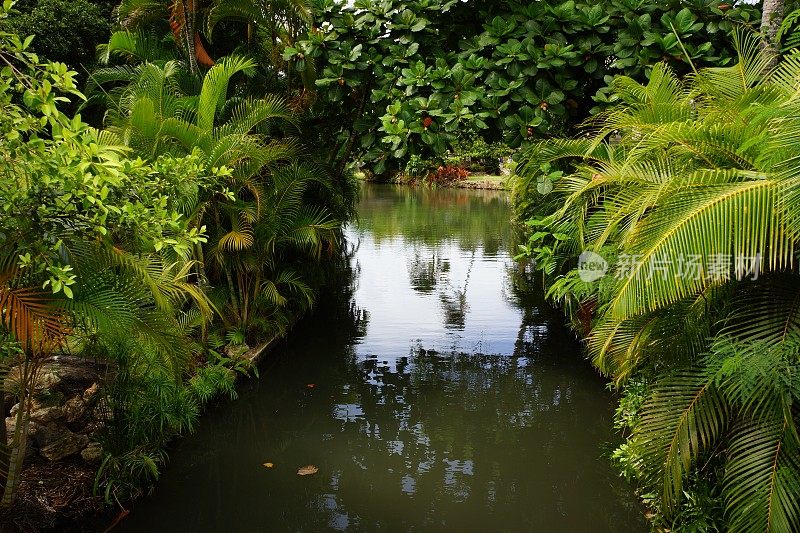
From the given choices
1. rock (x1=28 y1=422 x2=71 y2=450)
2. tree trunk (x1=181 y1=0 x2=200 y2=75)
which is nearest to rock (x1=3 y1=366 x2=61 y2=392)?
rock (x1=28 y1=422 x2=71 y2=450)

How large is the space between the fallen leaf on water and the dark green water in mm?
71

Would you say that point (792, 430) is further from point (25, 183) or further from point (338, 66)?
point (338, 66)

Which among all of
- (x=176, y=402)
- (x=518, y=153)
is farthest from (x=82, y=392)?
(x=518, y=153)

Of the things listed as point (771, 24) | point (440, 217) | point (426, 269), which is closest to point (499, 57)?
point (771, 24)

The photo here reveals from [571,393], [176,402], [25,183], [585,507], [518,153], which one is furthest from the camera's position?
[571,393]

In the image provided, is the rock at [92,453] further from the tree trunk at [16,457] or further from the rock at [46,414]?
the tree trunk at [16,457]

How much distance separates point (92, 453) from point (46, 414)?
16.8 inches

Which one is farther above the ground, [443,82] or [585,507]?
[443,82]

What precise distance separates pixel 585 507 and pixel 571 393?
96.4 inches

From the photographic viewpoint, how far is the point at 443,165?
598 centimetres

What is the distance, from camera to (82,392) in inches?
192

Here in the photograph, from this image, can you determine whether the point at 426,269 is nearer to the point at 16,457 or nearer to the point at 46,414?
the point at 46,414

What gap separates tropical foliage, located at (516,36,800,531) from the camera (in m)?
2.97

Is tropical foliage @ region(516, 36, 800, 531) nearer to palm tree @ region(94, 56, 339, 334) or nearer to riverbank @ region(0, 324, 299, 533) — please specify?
riverbank @ region(0, 324, 299, 533)
